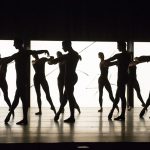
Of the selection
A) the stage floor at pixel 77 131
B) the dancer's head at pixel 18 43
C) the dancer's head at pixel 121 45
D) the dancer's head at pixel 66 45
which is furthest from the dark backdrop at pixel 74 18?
the stage floor at pixel 77 131

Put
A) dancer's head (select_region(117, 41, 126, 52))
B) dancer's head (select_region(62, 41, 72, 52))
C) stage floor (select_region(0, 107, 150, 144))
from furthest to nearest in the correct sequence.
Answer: dancer's head (select_region(117, 41, 126, 52)) → dancer's head (select_region(62, 41, 72, 52)) → stage floor (select_region(0, 107, 150, 144))

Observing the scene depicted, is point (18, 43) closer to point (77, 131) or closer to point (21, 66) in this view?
point (21, 66)

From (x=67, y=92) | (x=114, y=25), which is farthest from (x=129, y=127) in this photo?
(x=114, y=25)

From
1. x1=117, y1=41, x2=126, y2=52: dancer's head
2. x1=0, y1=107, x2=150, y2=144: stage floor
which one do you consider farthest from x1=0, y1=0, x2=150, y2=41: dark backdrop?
x1=0, y1=107, x2=150, y2=144: stage floor

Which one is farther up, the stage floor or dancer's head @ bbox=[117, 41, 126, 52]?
dancer's head @ bbox=[117, 41, 126, 52]

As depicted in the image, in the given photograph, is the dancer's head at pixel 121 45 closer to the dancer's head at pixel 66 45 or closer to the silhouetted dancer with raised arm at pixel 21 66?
the dancer's head at pixel 66 45

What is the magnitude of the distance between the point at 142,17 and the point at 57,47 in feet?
7.75

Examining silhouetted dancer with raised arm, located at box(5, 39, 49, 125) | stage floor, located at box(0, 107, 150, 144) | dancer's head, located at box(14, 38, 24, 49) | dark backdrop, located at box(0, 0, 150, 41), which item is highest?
dark backdrop, located at box(0, 0, 150, 41)

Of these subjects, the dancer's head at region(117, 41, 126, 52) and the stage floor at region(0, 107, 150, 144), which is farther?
the dancer's head at region(117, 41, 126, 52)

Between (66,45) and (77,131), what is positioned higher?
(66,45)

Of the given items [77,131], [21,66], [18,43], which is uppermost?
[18,43]

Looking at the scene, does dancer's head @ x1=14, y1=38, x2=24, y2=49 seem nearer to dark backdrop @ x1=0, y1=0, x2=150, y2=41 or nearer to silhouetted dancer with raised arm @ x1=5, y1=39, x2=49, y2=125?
silhouetted dancer with raised arm @ x1=5, y1=39, x2=49, y2=125

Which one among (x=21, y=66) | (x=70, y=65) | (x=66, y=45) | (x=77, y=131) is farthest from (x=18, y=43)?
(x=77, y=131)
